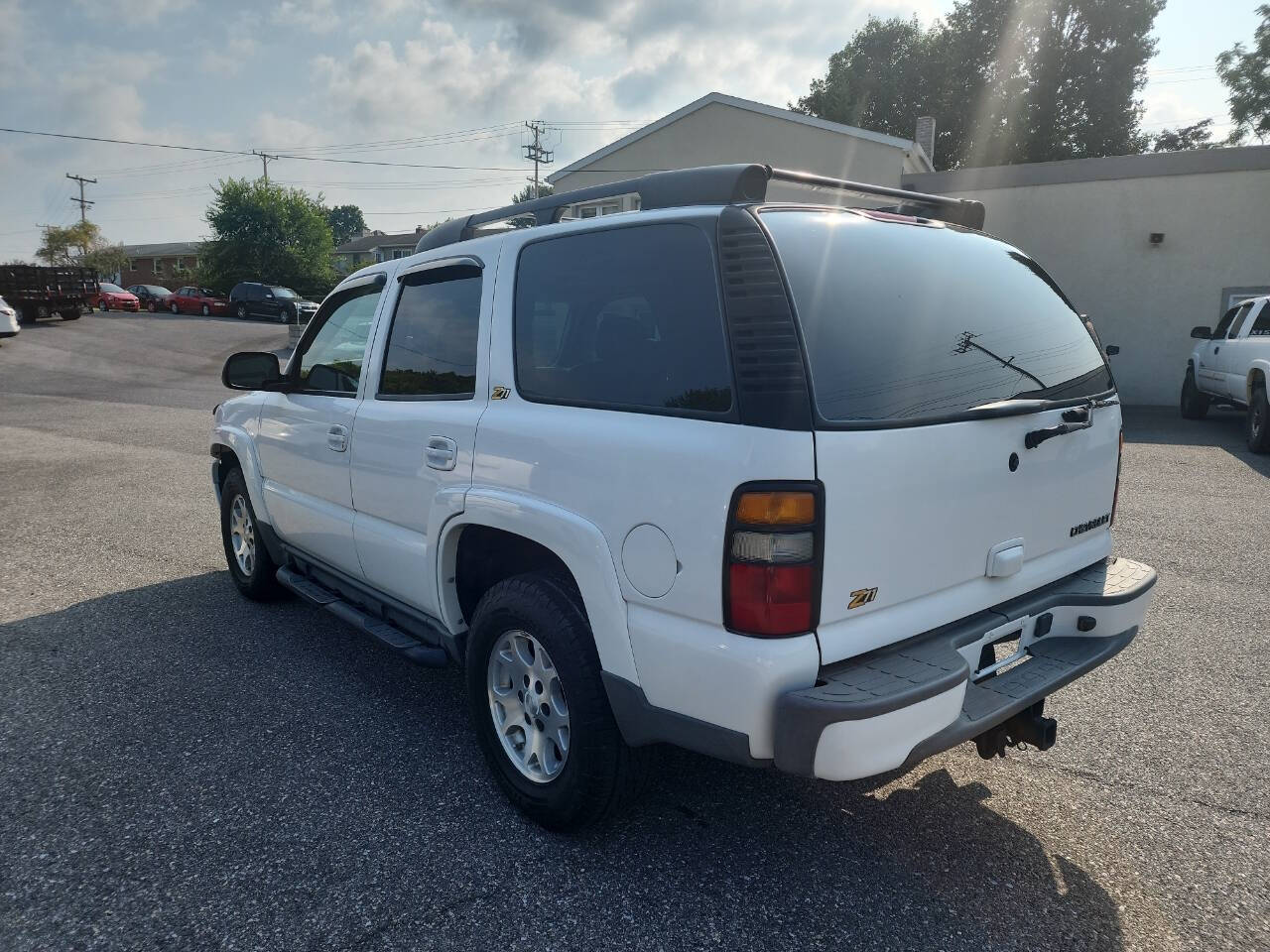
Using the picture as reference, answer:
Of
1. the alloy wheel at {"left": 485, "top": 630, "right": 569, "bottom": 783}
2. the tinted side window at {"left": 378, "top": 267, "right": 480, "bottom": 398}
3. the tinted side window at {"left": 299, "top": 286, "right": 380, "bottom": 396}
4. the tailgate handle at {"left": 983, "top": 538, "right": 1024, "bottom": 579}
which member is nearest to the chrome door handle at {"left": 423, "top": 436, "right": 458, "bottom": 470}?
the tinted side window at {"left": 378, "top": 267, "right": 480, "bottom": 398}

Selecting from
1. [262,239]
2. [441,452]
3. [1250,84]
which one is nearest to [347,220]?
[262,239]

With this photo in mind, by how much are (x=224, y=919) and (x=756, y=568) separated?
1818 mm

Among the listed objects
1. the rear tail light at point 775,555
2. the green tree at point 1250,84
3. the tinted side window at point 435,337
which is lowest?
the rear tail light at point 775,555

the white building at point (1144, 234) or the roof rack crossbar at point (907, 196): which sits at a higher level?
the white building at point (1144, 234)

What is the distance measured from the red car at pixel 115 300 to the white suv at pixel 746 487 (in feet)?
136

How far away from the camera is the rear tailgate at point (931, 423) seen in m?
2.13

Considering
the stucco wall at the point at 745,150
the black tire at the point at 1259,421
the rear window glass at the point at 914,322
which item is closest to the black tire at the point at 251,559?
the rear window glass at the point at 914,322

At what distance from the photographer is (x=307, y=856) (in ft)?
8.63

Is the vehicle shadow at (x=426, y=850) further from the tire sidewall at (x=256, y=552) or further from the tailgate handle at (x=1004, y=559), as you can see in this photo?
the tire sidewall at (x=256, y=552)

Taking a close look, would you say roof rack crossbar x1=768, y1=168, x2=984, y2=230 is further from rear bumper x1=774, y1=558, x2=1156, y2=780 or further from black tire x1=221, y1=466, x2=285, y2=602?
black tire x1=221, y1=466, x2=285, y2=602

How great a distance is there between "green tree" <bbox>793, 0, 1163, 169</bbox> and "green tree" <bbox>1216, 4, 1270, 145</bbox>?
3664 millimetres

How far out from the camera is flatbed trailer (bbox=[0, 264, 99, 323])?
2814 cm

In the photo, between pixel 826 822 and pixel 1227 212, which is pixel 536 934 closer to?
pixel 826 822

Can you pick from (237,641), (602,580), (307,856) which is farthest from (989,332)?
(237,641)
